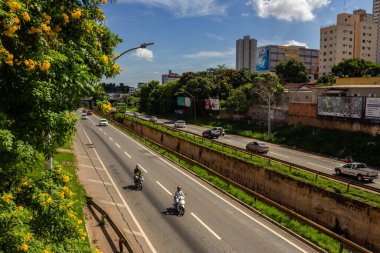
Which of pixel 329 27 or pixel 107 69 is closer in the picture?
pixel 107 69

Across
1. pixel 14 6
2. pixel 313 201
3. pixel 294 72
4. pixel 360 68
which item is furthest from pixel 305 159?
pixel 294 72

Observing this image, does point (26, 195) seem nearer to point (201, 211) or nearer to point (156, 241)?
point (156, 241)

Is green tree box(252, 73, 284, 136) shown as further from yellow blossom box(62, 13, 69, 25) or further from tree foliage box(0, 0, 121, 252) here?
tree foliage box(0, 0, 121, 252)

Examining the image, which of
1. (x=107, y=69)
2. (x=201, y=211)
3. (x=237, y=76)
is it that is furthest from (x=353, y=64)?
(x=107, y=69)

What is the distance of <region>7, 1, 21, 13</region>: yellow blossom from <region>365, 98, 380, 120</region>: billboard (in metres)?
41.0

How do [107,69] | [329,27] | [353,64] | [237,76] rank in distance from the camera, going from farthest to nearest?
1. [329,27]
2. [237,76]
3. [353,64]
4. [107,69]

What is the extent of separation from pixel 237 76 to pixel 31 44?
86.7 m

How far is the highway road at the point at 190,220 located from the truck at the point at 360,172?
11.8 metres

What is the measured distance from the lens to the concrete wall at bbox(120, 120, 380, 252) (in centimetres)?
1711

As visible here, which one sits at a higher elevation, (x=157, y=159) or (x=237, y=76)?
Answer: (x=237, y=76)

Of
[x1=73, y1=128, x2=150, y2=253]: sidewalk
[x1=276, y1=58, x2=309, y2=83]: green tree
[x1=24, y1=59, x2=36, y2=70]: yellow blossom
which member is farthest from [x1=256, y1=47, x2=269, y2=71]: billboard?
[x1=24, y1=59, x2=36, y2=70]: yellow blossom

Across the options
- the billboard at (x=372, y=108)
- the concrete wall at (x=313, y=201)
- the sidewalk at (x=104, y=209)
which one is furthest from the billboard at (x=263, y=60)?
the sidewalk at (x=104, y=209)

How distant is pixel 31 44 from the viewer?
6.67 metres

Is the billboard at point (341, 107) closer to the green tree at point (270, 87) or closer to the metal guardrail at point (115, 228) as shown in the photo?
the green tree at point (270, 87)
